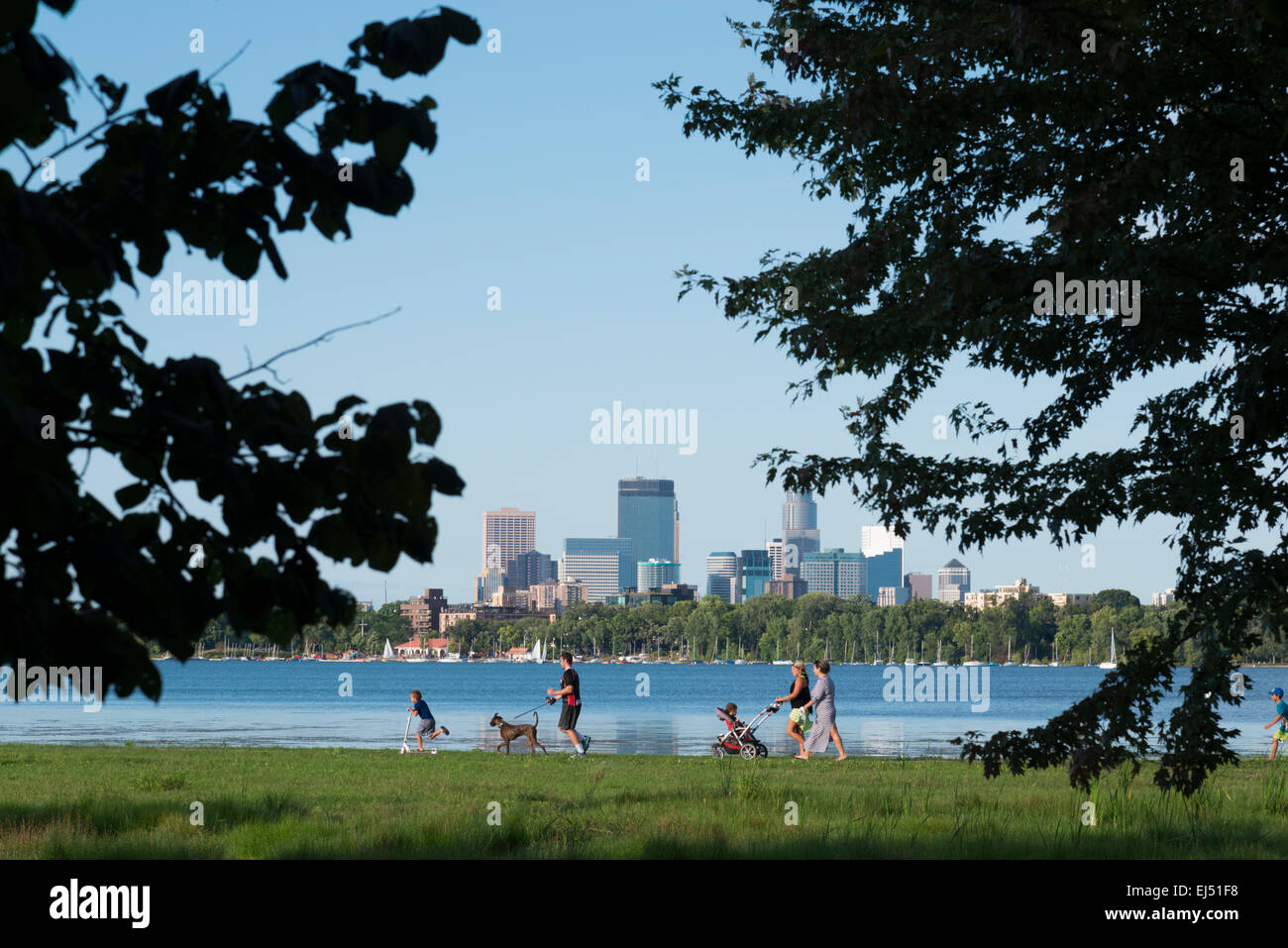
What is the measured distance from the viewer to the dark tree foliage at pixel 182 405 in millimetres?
2934

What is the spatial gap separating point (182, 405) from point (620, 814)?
8.46 metres

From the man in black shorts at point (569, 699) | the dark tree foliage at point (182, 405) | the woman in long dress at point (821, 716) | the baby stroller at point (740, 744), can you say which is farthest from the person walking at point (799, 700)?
the dark tree foliage at point (182, 405)

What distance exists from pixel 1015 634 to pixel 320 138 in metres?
175

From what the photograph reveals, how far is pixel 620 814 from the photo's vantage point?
11125mm

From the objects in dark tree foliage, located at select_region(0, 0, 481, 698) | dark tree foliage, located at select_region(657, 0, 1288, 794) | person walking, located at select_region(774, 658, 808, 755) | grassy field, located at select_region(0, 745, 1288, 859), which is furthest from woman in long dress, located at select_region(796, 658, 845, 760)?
dark tree foliage, located at select_region(0, 0, 481, 698)

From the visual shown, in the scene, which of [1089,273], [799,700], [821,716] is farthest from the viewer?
[799,700]

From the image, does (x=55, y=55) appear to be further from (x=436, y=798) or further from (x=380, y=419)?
(x=436, y=798)

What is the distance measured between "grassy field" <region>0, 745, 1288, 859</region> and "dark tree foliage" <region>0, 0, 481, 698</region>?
235 inches

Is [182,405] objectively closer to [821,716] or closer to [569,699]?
[821,716]

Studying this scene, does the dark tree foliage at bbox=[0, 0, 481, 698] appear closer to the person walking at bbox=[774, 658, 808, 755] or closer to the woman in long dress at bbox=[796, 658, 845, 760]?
the woman in long dress at bbox=[796, 658, 845, 760]

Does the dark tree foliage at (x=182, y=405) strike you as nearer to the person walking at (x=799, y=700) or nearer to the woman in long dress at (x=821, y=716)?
the woman in long dress at (x=821, y=716)

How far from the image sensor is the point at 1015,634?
558ft

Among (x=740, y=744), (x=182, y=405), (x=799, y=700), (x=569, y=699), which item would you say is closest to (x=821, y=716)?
(x=799, y=700)
